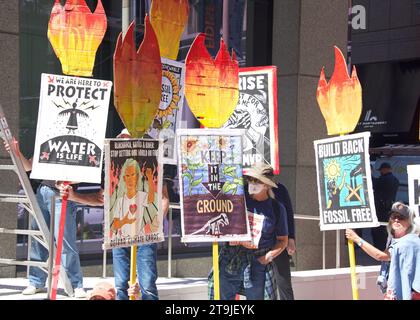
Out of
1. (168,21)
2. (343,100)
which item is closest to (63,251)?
(168,21)

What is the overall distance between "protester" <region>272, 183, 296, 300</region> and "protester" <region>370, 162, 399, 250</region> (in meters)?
7.25

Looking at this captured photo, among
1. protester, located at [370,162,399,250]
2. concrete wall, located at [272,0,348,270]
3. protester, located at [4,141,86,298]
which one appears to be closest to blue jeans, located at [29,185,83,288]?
protester, located at [4,141,86,298]

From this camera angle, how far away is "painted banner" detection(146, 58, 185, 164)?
25.1 feet

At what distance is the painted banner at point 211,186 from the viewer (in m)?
7.04

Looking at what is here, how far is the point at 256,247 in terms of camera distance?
7.61 meters

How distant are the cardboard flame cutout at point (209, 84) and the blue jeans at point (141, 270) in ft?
4.18

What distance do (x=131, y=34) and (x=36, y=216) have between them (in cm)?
201

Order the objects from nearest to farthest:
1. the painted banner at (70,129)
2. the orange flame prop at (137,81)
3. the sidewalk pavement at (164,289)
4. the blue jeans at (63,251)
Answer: the painted banner at (70,129) < the orange flame prop at (137,81) < the sidewalk pavement at (164,289) < the blue jeans at (63,251)

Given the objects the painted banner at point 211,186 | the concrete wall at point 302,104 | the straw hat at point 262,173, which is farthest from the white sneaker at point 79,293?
the concrete wall at point 302,104

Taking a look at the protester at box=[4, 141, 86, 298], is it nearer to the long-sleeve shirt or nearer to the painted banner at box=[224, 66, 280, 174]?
the painted banner at box=[224, 66, 280, 174]

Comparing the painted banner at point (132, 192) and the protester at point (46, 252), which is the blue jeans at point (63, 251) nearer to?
the protester at point (46, 252)

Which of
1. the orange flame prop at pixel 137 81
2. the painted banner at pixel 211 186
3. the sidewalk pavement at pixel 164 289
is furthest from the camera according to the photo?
the sidewalk pavement at pixel 164 289

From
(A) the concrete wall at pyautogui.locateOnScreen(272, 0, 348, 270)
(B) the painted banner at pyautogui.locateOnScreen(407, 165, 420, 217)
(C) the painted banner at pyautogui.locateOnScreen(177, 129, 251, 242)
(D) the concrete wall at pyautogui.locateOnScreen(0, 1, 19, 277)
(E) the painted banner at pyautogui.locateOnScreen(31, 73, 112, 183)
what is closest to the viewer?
(E) the painted banner at pyautogui.locateOnScreen(31, 73, 112, 183)
